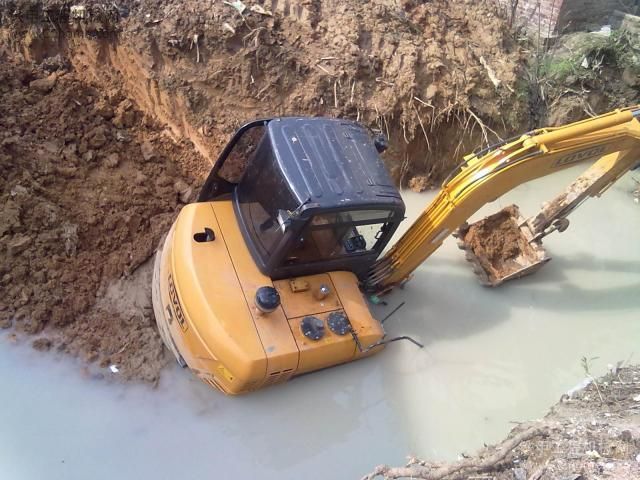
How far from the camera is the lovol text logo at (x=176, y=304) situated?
152 inches

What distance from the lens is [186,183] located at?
5.64 metres

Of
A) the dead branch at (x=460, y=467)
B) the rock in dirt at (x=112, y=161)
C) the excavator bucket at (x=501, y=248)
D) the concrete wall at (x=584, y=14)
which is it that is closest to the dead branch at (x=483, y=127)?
the excavator bucket at (x=501, y=248)

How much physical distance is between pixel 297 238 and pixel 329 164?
557 mm

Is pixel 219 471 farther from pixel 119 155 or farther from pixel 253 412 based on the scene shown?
pixel 119 155

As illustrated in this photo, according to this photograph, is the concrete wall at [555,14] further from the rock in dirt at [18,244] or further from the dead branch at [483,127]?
the rock in dirt at [18,244]

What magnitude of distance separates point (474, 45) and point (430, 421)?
4.29m

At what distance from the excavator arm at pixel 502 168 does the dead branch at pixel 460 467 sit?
163cm

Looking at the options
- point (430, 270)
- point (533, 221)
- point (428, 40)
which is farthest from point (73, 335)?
point (428, 40)

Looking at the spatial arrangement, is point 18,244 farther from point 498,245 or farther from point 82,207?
point 498,245

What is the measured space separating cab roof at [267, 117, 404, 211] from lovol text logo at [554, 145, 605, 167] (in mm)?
1571

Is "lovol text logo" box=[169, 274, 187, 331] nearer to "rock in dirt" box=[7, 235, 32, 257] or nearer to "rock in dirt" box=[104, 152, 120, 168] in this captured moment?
"rock in dirt" box=[7, 235, 32, 257]

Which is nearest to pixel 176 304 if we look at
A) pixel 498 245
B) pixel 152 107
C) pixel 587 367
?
pixel 152 107

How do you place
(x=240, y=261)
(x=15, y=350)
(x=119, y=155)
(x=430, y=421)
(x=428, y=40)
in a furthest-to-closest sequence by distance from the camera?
(x=428, y=40)
(x=119, y=155)
(x=430, y=421)
(x=15, y=350)
(x=240, y=261)

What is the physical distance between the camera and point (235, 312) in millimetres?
3734
